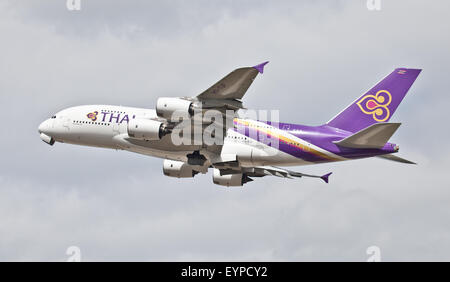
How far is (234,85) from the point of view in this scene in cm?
4394

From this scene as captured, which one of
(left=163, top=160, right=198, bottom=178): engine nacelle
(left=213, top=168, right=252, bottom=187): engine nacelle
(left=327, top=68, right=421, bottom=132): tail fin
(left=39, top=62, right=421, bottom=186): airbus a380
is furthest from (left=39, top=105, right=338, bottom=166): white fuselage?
(left=213, top=168, right=252, bottom=187): engine nacelle

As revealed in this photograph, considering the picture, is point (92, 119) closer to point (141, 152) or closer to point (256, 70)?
point (141, 152)

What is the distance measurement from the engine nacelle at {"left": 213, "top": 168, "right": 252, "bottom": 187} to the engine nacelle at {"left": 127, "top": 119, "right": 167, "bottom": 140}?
9.97m

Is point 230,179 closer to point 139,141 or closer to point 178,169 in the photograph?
point 178,169

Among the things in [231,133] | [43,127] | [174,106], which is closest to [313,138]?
[231,133]

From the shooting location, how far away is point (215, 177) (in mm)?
57344

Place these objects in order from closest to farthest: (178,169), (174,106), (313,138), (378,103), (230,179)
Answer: (174,106) → (313,138) → (378,103) → (178,169) → (230,179)

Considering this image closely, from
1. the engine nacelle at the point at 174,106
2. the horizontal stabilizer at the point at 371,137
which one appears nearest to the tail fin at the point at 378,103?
the horizontal stabilizer at the point at 371,137

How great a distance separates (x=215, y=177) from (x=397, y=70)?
15715 millimetres

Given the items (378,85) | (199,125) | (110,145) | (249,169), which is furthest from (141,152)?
(378,85)

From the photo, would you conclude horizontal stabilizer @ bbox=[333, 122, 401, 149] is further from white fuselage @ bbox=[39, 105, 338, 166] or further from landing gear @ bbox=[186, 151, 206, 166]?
landing gear @ bbox=[186, 151, 206, 166]

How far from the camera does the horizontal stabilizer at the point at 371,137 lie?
4472cm

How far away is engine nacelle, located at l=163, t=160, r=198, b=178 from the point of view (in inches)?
2185

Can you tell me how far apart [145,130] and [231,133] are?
20.3ft
